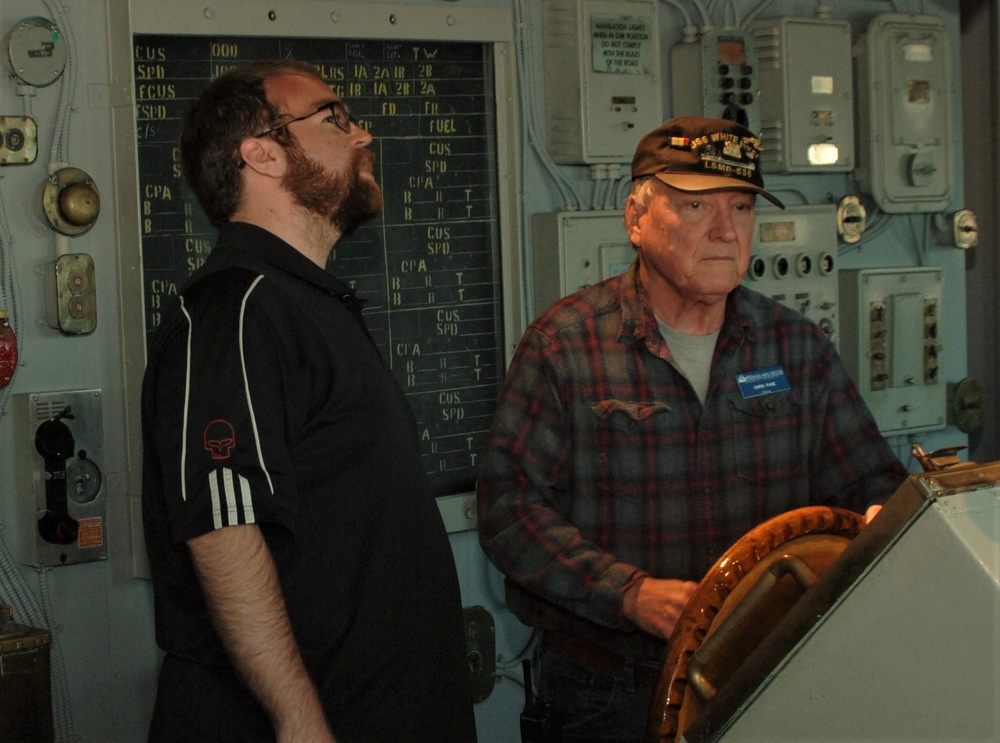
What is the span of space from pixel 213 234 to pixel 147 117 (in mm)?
272

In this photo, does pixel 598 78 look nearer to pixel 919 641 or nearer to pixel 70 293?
pixel 70 293

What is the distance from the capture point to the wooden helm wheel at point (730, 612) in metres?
1.29

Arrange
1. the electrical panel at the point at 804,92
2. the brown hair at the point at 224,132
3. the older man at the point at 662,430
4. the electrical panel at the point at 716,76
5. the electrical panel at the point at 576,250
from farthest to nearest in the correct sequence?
the electrical panel at the point at 804,92 → the electrical panel at the point at 716,76 → the electrical panel at the point at 576,250 → the older man at the point at 662,430 → the brown hair at the point at 224,132

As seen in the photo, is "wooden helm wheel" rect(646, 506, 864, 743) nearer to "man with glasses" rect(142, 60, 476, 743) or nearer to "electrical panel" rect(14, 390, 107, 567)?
"man with glasses" rect(142, 60, 476, 743)

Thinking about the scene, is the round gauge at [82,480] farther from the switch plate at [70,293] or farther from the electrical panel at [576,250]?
the electrical panel at [576,250]

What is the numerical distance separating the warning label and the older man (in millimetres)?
962

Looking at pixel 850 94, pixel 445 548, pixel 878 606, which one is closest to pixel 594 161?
pixel 850 94

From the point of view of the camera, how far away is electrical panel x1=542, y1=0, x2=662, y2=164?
2.94 m

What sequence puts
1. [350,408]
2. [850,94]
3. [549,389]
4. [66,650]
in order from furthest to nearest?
[850,94] < [66,650] < [549,389] < [350,408]

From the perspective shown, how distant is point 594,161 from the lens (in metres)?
2.98

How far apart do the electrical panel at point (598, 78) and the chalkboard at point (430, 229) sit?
179 millimetres

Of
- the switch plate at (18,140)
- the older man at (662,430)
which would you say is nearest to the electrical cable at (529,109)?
the older man at (662,430)

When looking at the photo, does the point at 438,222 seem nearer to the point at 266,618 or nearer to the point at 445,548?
the point at 445,548

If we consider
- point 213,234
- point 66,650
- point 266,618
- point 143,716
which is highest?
point 213,234
